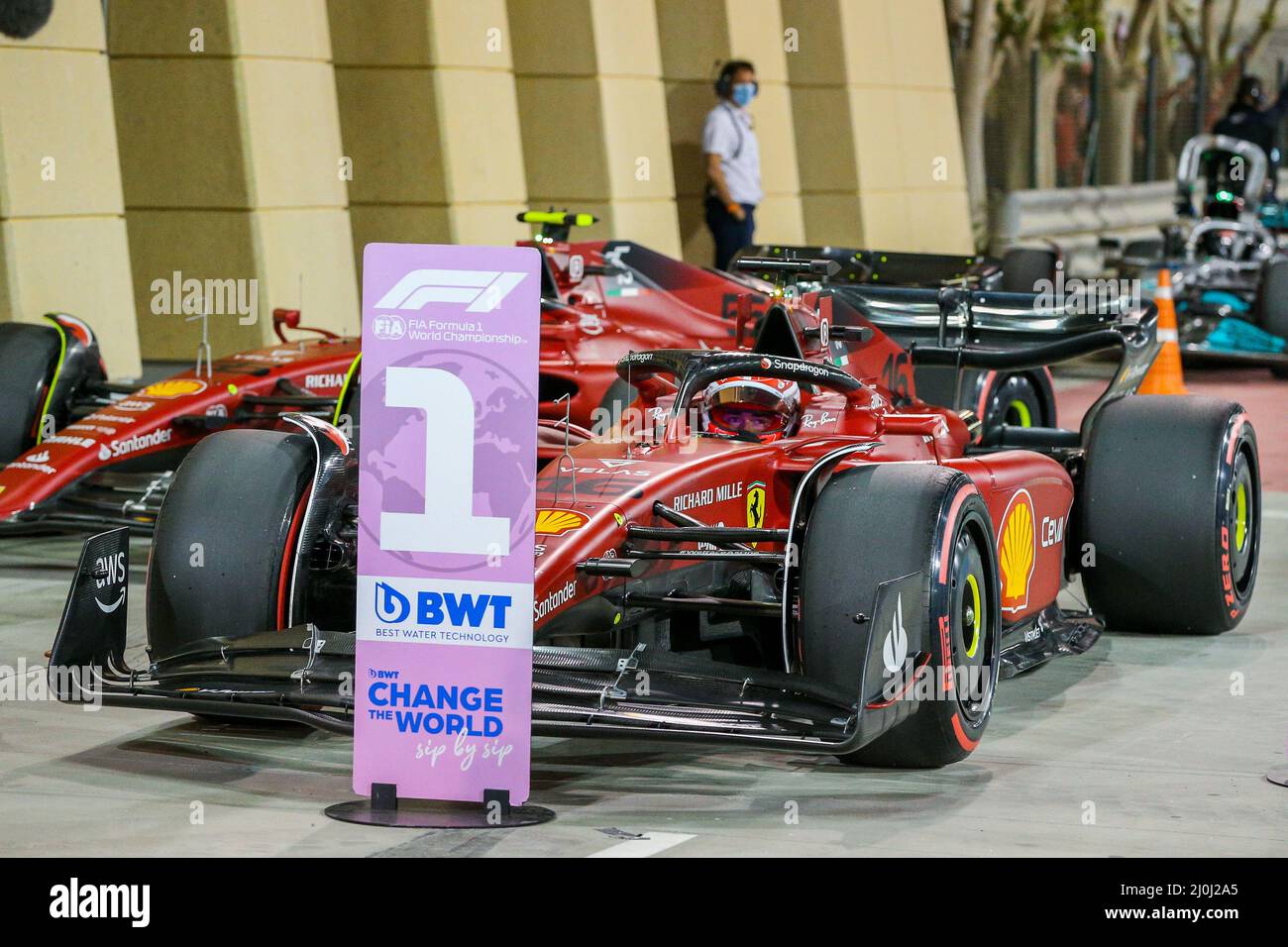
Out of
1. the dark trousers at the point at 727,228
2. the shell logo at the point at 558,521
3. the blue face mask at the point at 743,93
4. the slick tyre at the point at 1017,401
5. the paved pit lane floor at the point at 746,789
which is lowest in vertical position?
the paved pit lane floor at the point at 746,789

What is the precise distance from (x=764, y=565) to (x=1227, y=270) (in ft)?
39.6

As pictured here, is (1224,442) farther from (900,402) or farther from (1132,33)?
(1132,33)

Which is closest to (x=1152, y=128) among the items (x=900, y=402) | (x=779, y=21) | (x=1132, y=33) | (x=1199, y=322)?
(x=1132, y=33)

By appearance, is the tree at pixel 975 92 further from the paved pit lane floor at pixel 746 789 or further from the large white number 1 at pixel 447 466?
the large white number 1 at pixel 447 466

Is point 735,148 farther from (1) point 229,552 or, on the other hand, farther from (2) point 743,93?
(1) point 229,552

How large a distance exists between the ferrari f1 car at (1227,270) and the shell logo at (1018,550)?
9.70 metres

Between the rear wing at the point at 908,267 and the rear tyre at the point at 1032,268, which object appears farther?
the rear tyre at the point at 1032,268

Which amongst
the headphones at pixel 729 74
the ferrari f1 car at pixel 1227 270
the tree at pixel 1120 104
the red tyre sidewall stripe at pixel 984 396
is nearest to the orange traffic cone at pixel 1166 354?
the red tyre sidewall stripe at pixel 984 396

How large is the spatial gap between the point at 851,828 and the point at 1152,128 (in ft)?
96.7

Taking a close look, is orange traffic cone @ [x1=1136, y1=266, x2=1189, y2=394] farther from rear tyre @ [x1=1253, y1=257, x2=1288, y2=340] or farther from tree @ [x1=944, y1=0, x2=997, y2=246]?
tree @ [x1=944, y1=0, x2=997, y2=246]

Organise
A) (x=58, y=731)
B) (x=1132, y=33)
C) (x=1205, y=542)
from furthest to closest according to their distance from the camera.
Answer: (x=1132, y=33)
(x=1205, y=542)
(x=58, y=731)

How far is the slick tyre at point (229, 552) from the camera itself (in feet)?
20.5
